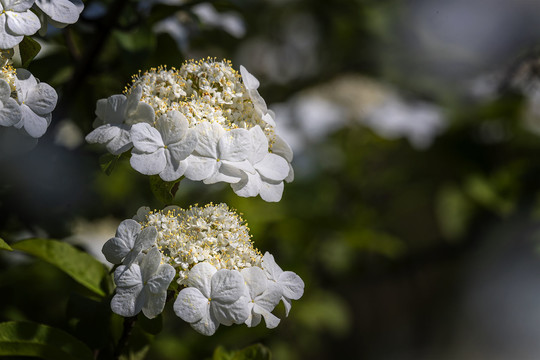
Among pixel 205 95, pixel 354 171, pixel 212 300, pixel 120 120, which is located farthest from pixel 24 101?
pixel 354 171

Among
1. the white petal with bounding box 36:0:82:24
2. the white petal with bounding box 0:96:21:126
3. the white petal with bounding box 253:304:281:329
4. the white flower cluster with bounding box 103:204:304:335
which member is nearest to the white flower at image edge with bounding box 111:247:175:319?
the white flower cluster with bounding box 103:204:304:335

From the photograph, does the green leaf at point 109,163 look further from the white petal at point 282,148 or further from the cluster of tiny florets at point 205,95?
the white petal at point 282,148

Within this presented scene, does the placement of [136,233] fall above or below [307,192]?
above

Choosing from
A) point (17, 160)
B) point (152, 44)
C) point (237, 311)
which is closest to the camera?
point (237, 311)

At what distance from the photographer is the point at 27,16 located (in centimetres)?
72

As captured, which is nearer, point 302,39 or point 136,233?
Answer: point 136,233

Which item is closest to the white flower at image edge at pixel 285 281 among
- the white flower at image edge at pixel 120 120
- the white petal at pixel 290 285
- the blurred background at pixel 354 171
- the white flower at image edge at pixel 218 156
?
the white petal at pixel 290 285

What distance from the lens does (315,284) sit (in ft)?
7.08

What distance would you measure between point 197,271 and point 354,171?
1.56 m

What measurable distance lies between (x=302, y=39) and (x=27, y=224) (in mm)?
2030

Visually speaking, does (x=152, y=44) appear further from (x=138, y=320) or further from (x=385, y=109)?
(x=385, y=109)

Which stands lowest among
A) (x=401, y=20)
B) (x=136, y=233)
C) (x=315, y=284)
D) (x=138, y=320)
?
(x=315, y=284)

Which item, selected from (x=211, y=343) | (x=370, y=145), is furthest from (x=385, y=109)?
(x=211, y=343)

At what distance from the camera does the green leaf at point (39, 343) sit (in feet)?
2.53
